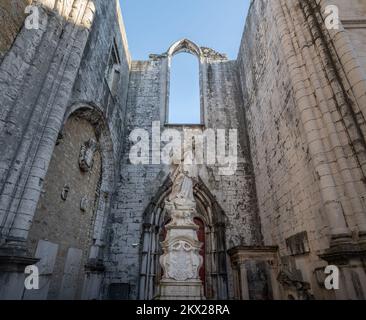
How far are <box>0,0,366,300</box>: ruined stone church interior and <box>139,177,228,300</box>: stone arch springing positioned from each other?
4 cm

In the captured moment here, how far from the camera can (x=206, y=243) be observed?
802 cm

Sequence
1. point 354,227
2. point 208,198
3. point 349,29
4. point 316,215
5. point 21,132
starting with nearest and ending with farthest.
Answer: point 354,227 → point 21,132 → point 316,215 → point 349,29 → point 208,198

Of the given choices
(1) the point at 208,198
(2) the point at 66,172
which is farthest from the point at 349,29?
(2) the point at 66,172

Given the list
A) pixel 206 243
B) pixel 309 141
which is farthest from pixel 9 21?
pixel 206 243

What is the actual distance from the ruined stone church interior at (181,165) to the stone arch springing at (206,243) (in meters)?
0.04

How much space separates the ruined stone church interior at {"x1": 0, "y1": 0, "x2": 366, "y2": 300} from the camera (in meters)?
3.87

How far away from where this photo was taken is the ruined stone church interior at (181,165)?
387 centimetres

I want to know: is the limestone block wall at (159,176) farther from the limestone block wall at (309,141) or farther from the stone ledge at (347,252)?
the stone ledge at (347,252)

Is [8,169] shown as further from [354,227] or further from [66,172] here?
[354,227]

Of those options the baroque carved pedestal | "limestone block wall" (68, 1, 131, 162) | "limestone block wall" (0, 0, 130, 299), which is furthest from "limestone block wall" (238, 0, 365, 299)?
"limestone block wall" (68, 1, 131, 162)

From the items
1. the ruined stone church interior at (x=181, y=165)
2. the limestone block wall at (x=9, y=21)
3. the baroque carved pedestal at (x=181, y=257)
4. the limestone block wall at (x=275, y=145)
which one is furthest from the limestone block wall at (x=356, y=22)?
the limestone block wall at (x=9, y=21)

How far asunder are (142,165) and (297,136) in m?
5.53

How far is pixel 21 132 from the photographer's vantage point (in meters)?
4.06

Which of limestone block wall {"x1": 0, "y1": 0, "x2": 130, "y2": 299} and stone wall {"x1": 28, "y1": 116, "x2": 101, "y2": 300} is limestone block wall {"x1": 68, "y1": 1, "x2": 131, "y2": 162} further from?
stone wall {"x1": 28, "y1": 116, "x2": 101, "y2": 300}
